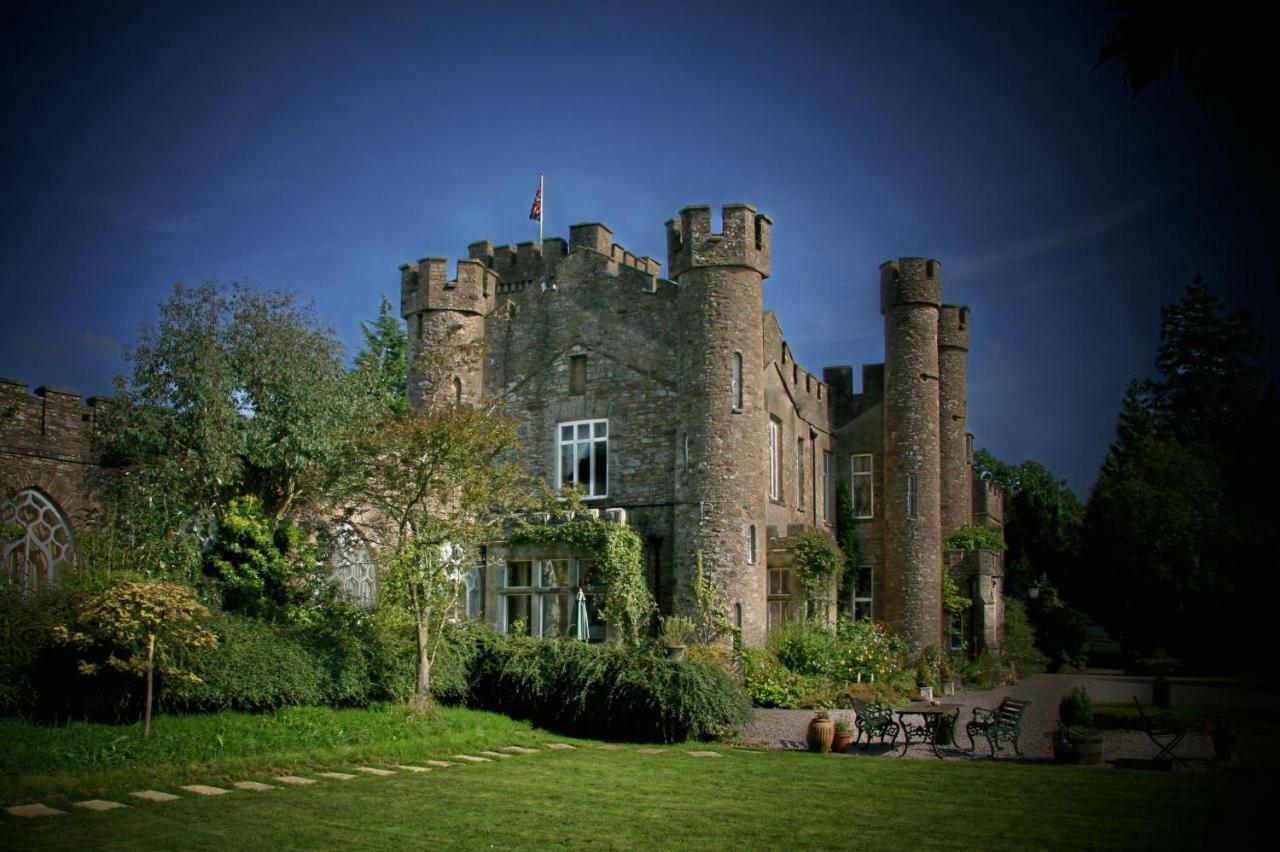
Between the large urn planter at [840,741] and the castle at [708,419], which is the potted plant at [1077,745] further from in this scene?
the castle at [708,419]

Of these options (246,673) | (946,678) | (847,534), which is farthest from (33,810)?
(847,534)

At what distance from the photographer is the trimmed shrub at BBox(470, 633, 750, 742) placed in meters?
16.9

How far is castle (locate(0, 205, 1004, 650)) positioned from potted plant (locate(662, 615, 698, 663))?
105cm

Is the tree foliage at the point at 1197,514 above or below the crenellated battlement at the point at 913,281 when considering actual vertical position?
Answer: below

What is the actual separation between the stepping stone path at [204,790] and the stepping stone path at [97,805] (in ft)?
2.99

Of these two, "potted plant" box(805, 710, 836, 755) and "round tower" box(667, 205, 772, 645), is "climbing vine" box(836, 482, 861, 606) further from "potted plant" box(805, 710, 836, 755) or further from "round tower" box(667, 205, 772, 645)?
"potted plant" box(805, 710, 836, 755)

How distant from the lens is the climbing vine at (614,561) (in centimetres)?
2227

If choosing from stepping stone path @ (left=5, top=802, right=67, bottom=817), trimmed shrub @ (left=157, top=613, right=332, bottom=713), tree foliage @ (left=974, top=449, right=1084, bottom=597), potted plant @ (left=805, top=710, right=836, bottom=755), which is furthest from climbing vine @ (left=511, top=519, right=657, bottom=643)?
tree foliage @ (left=974, top=449, right=1084, bottom=597)

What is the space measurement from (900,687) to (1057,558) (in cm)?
2334

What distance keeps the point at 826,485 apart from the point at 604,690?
630 inches

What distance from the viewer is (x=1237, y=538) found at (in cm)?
3466

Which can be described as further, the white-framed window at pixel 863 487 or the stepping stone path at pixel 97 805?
the white-framed window at pixel 863 487

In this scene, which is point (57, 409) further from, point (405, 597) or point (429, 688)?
point (429, 688)

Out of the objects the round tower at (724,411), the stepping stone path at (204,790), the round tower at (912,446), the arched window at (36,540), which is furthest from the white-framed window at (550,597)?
the stepping stone path at (204,790)
